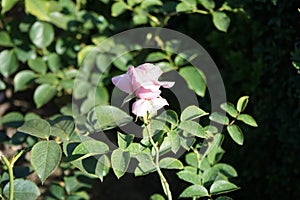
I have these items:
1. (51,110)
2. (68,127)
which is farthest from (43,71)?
(68,127)

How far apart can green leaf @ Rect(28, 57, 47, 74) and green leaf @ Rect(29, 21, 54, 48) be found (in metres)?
0.08

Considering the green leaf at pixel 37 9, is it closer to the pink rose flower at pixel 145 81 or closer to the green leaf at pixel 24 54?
the green leaf at pixel 24 54

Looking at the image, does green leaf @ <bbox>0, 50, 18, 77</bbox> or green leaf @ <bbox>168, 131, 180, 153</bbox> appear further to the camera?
green leaf @ <bbox>0, 50, 18, 77</bbox>

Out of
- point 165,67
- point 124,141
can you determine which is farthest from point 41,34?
point 124,141

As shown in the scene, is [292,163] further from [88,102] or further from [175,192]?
[88,102]

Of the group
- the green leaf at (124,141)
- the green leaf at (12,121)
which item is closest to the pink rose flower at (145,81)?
the green leaf at (124,141)

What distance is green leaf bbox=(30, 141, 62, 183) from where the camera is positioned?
117 cm

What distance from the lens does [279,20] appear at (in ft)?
5.87

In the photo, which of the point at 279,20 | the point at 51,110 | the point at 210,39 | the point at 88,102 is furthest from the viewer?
the point at 51,110

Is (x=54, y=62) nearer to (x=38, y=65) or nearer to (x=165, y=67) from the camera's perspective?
(x=38, y=65)

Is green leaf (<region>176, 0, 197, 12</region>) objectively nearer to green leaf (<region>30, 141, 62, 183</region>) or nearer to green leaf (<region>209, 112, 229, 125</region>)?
green leaf (<region>209, 112, 229, 125</region>)

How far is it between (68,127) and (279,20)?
85 cm

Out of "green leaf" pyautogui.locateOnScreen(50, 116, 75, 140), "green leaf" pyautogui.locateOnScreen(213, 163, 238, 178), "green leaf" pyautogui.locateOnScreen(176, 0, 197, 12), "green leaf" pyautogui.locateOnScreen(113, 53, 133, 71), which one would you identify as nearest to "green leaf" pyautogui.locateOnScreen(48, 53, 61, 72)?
"green leaf" pyautogui.locateOnScreen(113, 53, 133, 71)

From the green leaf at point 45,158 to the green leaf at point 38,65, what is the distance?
978mm
